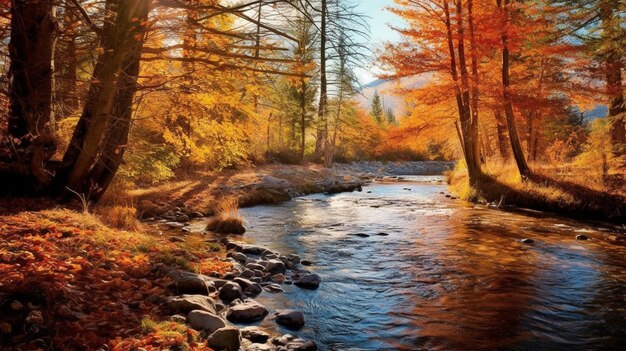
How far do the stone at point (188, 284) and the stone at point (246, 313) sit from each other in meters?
0.49

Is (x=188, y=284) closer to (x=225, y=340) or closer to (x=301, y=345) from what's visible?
(x=225, y=340)

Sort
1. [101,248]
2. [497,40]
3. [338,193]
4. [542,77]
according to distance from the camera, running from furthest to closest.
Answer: [338,193]
[542,77]
[497,40]
[101,248]

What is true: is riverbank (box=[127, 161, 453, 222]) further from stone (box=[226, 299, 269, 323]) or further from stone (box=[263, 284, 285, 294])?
stone (box=[226, 299, 269, 323])

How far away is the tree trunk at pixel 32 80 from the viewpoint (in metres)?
6.08

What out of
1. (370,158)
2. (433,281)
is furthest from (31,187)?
(370,158)

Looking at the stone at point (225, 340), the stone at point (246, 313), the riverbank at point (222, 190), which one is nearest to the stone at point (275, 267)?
the stone at point (246, 313)

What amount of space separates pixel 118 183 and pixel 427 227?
25.7ft

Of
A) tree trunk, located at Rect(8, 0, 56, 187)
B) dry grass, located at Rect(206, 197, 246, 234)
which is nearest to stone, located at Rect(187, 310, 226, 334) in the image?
tree trunk, located at Rect(8, 0, 56, 187)

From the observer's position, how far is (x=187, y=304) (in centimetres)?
425

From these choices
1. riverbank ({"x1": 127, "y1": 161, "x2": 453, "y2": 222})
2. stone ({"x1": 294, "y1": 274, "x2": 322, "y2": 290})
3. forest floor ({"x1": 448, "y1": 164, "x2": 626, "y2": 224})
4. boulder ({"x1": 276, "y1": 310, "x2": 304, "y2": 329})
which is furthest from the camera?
forest floor ({"x1": 448, "y1": 164, "x2": 626, "y2": 224})

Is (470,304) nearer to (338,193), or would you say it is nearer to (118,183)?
(118,183)

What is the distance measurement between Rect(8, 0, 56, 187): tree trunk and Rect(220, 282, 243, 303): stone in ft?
11.8

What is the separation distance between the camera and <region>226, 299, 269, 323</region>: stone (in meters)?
4.49

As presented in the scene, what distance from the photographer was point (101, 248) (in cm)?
516
